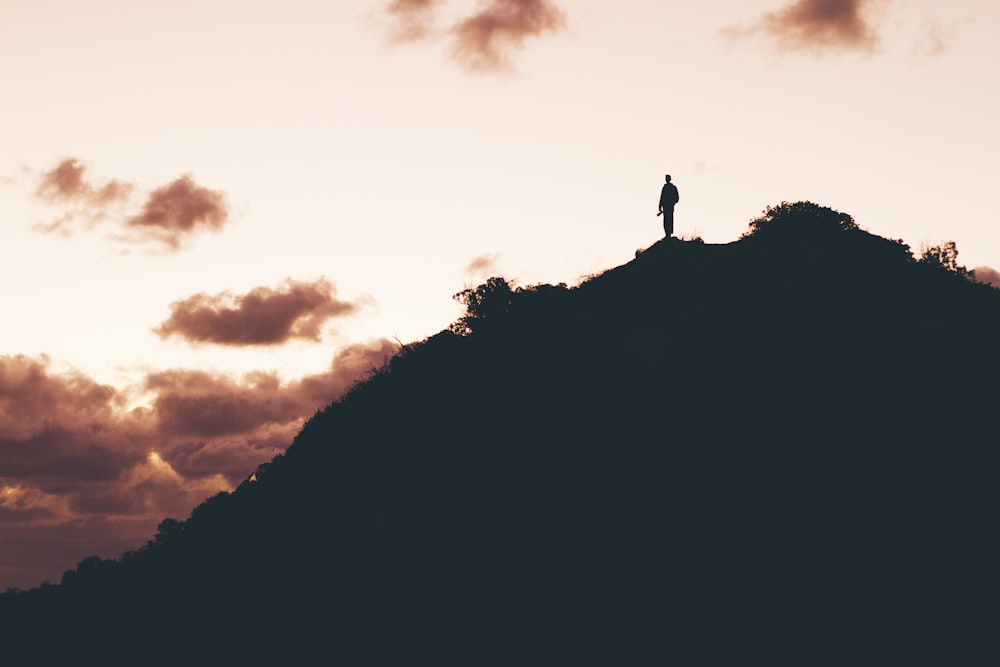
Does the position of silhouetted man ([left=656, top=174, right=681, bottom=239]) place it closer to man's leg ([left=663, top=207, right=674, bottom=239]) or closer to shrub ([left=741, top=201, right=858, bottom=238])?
man's leg ([left=663, top=207, right=674, bottom=239])

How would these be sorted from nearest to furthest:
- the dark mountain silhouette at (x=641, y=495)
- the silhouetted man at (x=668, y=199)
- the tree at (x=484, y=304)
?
the dark mountain silhouette at (x=641, y=495) → the silhouetted man at (x=668, y=199) → the tree at (x=484, y=304)

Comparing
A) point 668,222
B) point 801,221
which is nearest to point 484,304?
point 668,222

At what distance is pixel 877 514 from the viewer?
92.7 feet

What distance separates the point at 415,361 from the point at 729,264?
15848 millimetres

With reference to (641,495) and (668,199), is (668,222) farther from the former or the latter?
(641,495)

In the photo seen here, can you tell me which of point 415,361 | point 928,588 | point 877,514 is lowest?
point 928,588

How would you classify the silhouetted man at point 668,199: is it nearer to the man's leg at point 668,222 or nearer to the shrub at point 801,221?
the man's leg at point 668,222

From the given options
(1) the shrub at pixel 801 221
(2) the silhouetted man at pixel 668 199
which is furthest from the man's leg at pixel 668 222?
(1) the shrub at pixel 801 221

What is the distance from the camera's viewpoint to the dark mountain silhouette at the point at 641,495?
26.2 m

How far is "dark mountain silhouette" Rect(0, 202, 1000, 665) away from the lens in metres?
26.2

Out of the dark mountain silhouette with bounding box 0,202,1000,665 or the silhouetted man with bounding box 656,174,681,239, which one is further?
the silhouetted man with bounding box 656,174,681,239

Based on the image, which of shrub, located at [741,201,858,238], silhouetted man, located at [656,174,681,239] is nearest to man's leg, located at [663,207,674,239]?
silhouetted man, located at [656,174,681,239]

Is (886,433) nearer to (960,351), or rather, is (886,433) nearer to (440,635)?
(960,351)

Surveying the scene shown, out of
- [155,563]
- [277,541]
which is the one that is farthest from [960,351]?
[155,563]
